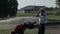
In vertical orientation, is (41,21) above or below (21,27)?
→ below

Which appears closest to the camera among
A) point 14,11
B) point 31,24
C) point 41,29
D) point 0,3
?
point 31,24

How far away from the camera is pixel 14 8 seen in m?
49.5

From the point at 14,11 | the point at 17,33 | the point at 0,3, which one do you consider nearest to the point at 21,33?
the point at 17,33

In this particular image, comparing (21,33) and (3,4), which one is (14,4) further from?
(21,33)

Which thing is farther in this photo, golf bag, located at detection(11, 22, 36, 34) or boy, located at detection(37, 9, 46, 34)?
boy, located at detection(37, 9, 46, 34)

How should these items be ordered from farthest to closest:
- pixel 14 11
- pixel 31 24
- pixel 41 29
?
pixel 14 11, pixel 41 29, pixel 31 24

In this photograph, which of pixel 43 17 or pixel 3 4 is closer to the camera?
pixel 43 17

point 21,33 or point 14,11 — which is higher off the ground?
point 21,33

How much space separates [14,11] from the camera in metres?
49.3

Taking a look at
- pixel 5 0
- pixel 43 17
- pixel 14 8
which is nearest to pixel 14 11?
pixel 14 8

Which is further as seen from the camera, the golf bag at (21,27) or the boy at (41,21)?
the boy at (41,21)

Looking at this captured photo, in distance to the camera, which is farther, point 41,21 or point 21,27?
point 41,21

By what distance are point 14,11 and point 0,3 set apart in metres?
9.39

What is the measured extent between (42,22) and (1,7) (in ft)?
102
